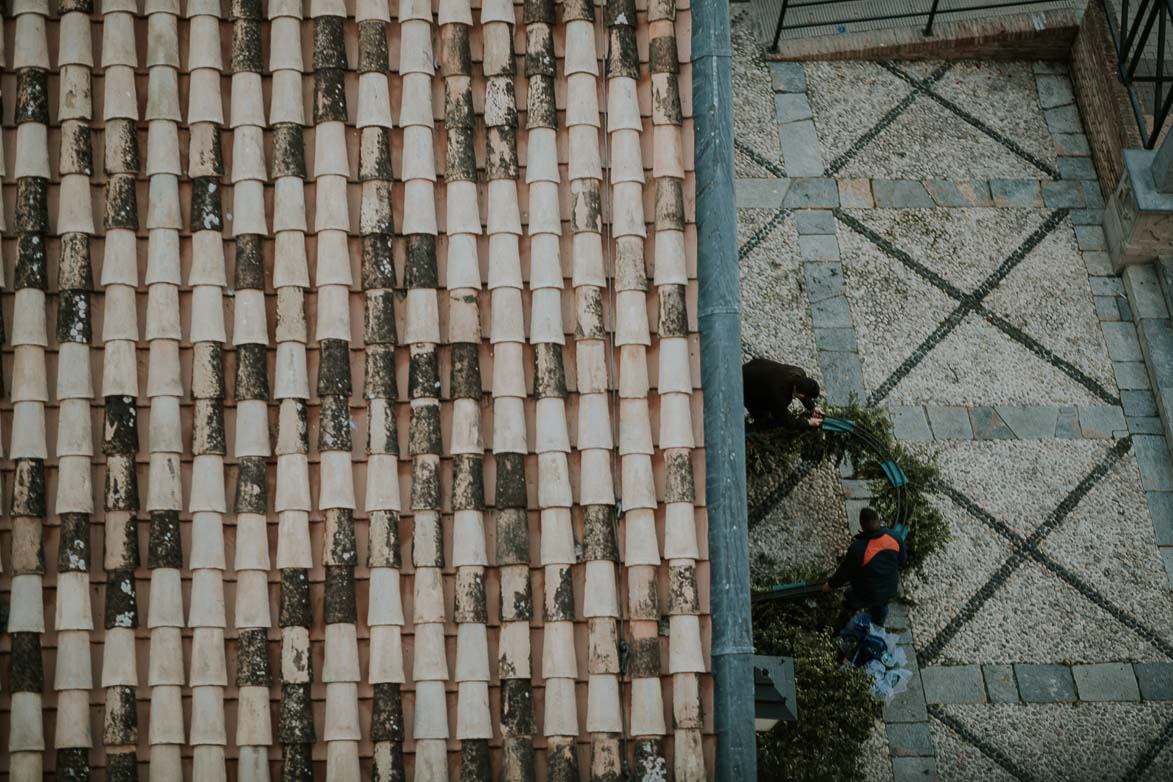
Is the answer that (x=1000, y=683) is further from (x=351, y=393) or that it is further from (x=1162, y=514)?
(x=351, y=393)

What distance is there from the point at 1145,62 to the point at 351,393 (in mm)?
8272

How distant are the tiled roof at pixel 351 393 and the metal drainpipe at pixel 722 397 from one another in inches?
3.3

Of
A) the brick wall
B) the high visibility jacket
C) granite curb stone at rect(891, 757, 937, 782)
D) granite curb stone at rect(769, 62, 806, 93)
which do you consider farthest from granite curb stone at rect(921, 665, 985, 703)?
granite curb stone at rect(769, 62, 806, 93)

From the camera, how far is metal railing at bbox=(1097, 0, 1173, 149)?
33.1 feet

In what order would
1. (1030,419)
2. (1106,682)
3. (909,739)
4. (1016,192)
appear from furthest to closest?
(1016,192)
(1030,419)
(1106,682)
(909,739)

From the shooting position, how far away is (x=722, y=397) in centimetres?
593

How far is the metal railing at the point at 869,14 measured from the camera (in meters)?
11.4

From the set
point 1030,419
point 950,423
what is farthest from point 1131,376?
Result: point 950,423

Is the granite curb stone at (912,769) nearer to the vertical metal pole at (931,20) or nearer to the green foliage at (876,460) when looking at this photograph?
the green foliage at (876,460)

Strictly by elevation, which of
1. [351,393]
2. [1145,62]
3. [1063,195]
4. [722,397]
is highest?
[1145,62]

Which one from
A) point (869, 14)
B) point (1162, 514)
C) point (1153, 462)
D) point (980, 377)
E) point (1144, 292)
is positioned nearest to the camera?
point (1162, 514)

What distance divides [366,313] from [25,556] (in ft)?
5.87

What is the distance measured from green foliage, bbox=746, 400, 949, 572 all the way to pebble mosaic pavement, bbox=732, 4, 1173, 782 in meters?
0.40

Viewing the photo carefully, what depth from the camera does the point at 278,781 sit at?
5.64 metres
